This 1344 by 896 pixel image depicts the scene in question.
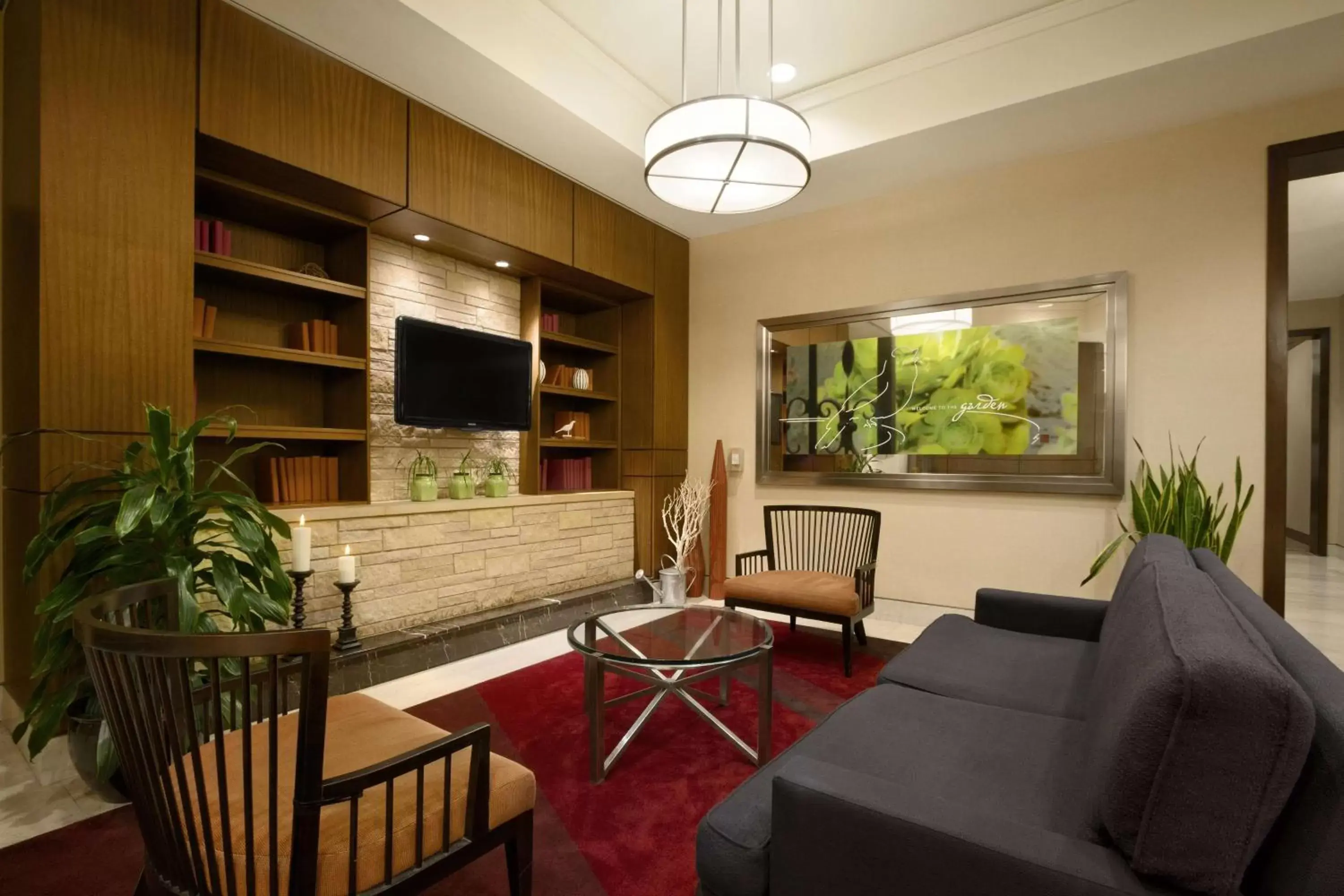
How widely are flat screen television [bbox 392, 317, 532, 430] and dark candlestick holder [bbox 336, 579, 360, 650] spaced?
3.36 ft

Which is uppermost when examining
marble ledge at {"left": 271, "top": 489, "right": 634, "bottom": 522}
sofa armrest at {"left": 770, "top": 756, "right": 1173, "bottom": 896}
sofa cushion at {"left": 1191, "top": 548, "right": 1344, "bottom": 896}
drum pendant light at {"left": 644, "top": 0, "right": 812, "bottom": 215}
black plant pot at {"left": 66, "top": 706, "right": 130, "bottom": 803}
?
drum pendant light at {"left": 644, "top": 0, "right": 812, "bottom": 215}

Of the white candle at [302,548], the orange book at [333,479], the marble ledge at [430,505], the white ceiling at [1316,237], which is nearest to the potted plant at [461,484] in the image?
the marble ledge at [430,505]

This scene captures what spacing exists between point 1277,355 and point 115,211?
209 inches

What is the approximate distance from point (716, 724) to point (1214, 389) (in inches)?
130

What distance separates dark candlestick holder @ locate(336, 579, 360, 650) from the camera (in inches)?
121

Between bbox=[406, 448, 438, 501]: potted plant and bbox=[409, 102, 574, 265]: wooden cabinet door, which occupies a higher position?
bbox=[409, 102, 574, 265]: wooden cabinet door

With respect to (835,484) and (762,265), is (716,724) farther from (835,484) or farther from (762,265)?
(762,265)

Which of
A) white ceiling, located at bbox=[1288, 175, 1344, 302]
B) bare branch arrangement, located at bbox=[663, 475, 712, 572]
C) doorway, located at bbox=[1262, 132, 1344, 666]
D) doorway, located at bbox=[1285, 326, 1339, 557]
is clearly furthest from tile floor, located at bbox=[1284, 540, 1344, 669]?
bare branch arrangement, located at bbox=[663, 475, 712, 572]

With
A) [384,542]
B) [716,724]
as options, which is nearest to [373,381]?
[384,542]

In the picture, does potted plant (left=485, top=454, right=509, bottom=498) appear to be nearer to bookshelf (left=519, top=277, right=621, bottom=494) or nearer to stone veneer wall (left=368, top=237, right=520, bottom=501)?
stone veneer wall (left=368, top=237, right=520, bottom=501)

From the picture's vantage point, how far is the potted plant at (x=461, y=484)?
4031 millimetres

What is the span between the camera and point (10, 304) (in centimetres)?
256

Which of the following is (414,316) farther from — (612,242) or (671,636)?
(671,636)

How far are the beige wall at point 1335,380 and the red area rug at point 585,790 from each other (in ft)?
22.8
